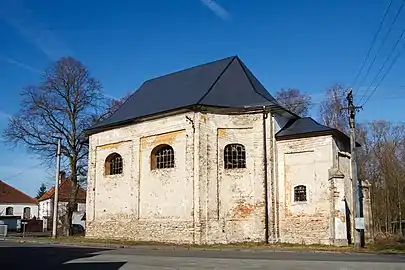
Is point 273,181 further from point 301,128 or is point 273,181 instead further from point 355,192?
point 355,192

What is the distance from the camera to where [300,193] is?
2702 cm

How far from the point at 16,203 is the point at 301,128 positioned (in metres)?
57.1

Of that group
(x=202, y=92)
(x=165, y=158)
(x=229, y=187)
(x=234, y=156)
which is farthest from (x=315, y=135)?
(x=165, y=158)

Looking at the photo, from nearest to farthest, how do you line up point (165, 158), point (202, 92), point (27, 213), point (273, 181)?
point (273, 181), point (165, 158), point (202, 92), point (27, 213)

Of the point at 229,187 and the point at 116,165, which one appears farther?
the point at 116,165

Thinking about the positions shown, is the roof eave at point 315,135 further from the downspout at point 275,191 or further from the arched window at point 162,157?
the arched window at point 162,157

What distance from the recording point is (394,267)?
14.2 meters

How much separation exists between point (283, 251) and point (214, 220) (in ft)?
17.7

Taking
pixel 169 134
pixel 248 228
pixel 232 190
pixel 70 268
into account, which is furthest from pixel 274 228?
pixel 70 268

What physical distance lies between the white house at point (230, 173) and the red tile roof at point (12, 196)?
47033 mm

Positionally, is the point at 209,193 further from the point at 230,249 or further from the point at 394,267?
the point at 394,267

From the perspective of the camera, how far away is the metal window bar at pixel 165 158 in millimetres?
28791

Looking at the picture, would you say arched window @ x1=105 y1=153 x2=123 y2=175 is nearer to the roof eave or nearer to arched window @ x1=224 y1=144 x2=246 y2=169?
arched window @ x1=224 y1=144 x2=246 y2=169

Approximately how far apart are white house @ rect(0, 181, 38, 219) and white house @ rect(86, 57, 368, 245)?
46.6 m
